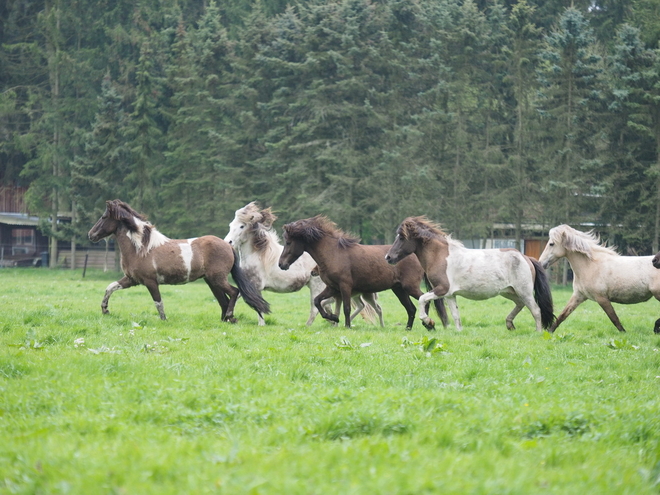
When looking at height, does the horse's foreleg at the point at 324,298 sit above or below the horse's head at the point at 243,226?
below

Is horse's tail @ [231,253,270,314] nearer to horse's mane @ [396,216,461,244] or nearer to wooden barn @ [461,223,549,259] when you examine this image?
horse's mane @ [396,216,461,244]

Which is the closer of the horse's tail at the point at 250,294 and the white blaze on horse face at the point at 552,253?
the horse's tail at the point at 250,294

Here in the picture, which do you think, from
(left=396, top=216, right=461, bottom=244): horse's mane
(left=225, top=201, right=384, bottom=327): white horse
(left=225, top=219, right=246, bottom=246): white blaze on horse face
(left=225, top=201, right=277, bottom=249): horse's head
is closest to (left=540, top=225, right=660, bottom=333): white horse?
(left=396, top=216, right=461, bottom=244): horse's mane

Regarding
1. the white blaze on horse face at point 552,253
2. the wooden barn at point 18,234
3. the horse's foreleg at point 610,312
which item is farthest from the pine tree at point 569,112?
the wooden barn at point 18,234

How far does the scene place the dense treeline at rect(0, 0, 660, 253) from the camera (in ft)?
115

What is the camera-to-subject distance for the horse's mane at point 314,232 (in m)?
13.7

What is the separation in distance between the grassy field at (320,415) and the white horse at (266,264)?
425 cm

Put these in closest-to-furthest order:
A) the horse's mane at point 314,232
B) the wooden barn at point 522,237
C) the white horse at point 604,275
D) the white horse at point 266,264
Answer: the white horse at point 604,275 < the horse's mane at point 314,232 < the white horse at point 266,264 < the wooden barn at point 522,237

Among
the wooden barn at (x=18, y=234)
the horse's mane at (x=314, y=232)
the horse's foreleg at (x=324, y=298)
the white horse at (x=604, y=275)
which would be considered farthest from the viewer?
the wooden barn at (x=18, y=234)

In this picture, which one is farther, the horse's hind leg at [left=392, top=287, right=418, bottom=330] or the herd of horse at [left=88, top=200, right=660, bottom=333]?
the horse's hind leg at [left=392, top=287, right=418, bottom=330]

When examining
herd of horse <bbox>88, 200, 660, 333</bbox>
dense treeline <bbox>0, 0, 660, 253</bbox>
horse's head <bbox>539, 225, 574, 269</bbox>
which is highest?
dense treeline <bbox>0, 0, 660, 253</bbox>

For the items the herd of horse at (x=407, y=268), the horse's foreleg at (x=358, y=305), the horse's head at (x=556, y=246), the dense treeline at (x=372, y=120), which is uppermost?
the dense treeline at (x=372, y=120)

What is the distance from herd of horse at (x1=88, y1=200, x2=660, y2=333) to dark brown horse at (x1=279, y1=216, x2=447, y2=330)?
0.02 metres

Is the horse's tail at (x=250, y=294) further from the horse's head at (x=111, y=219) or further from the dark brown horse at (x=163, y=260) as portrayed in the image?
the horse's head at (x=111, y=219)
